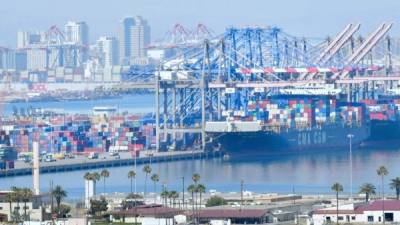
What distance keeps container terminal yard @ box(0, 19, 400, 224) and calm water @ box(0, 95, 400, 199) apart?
1499 millimetres

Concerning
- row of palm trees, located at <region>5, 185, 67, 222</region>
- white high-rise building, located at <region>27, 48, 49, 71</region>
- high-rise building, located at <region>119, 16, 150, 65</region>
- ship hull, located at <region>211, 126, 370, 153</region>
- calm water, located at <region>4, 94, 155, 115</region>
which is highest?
high-rise building, located at <region>119, 16, 150, 65</region>

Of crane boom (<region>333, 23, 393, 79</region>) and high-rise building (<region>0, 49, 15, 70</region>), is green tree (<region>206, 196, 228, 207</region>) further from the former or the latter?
high-rise building (<region>0, 49, 15, 70</region>)

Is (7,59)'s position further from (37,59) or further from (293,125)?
(293,125)

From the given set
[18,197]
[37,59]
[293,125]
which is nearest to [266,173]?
[293,125]

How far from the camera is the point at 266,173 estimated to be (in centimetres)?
5653

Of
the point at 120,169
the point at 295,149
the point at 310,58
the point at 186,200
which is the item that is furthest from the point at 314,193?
the point at 310,58

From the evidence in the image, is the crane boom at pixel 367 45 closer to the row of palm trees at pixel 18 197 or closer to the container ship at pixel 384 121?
the container ship at pixel 384 121

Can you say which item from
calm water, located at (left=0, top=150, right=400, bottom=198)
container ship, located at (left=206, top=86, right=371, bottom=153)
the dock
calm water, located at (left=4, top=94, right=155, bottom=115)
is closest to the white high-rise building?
calm water, located at (left=4, top=94, right=155, bottom=115)

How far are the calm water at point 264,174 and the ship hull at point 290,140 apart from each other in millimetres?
1293

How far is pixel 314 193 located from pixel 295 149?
25549 millimetres

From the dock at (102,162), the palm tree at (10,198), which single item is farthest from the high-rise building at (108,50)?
the palm tree at (10,198)

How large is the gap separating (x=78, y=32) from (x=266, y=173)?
116 m

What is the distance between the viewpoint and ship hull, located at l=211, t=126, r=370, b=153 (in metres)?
69.2

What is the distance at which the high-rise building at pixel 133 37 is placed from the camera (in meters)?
161
